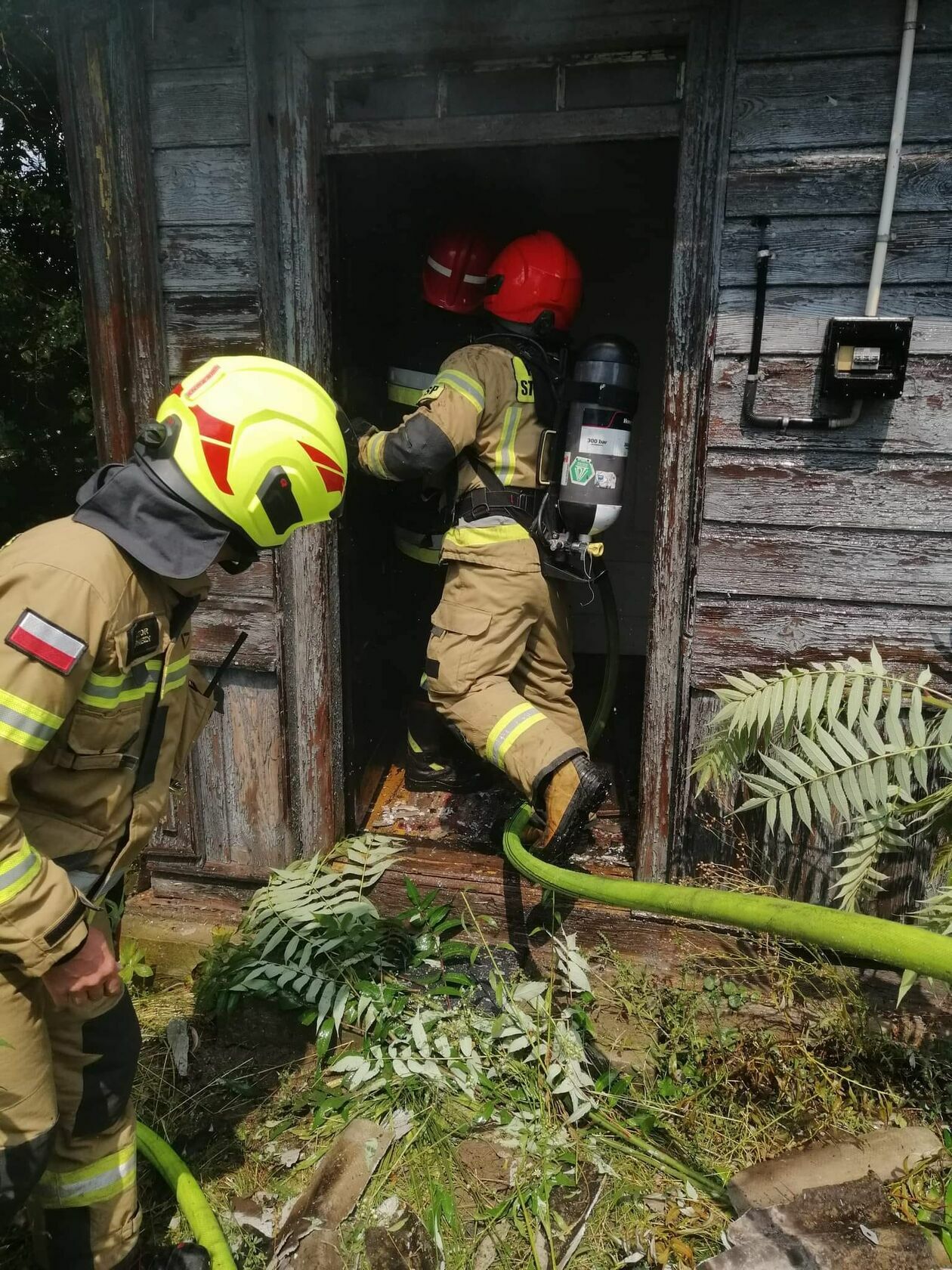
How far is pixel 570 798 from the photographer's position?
325cm

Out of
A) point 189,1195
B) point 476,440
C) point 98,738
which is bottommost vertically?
point 189,1195

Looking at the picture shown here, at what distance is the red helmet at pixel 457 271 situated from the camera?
401 centimetres

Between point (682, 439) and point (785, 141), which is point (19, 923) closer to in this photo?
point (682, 439)

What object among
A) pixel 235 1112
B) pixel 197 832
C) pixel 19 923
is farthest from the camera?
pixel 197 832

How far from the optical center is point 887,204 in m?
2.74

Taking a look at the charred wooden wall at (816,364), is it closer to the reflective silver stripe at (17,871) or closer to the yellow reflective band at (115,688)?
the yellow reflective band at (115,688)

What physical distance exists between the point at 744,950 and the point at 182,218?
11.3 ft

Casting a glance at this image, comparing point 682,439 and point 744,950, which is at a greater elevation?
point 682,439

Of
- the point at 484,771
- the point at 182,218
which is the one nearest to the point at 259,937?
the point at 484,771

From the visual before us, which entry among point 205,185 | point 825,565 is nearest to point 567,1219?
point 825,565

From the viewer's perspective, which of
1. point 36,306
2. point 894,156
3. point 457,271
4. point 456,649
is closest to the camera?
point 894,156

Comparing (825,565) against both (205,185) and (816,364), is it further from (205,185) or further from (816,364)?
(205,185)

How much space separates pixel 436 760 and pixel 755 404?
7.93 feet

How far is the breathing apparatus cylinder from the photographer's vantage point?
3.40 m
